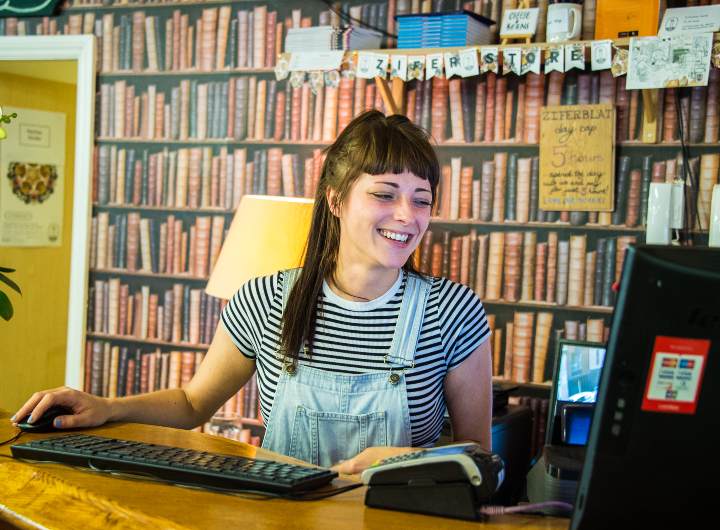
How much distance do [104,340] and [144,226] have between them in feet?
1.93

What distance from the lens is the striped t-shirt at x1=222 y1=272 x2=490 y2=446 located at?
1.92 meters

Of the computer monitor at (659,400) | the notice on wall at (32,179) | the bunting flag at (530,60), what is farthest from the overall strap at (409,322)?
the notice on wall at (32,179)

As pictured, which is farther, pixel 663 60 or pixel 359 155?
pixel 663 60

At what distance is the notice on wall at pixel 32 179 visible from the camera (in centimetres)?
488

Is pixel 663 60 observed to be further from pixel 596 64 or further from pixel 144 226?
pixel 144 226

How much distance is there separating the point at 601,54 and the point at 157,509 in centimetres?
234

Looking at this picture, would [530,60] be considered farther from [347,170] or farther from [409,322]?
[409,322]

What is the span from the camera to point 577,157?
11.0 ft

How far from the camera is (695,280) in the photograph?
0.93 m

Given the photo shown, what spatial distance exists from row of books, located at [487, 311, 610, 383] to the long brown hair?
150 centimetres

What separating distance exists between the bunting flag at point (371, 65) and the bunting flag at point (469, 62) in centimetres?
29

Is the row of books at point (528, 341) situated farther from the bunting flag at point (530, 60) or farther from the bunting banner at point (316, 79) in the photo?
the bunting banner at point (316, 79)

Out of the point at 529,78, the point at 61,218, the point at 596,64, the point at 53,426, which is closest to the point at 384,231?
the point at 53,426

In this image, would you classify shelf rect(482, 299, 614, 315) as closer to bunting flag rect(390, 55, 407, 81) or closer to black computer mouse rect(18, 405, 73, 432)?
bunting flag rect(390, 55, 407, 81)
